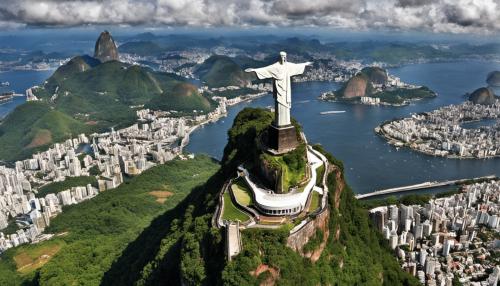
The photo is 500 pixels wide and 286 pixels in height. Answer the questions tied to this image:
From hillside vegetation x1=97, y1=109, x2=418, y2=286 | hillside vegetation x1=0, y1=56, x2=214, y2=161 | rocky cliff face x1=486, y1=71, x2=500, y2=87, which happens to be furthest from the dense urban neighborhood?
rocky cliff face x1=486, y1=71, x2=500, y2=87

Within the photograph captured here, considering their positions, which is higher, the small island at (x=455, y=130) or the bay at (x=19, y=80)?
the bay at (x=19, y=80)

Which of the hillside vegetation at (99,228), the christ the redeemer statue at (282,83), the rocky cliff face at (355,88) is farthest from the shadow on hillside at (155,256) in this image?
the rocky cliff face at (355,88)

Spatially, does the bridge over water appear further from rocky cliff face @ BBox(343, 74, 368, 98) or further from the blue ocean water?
rocky cliff face @ BBox(343, 74, 368, 98)

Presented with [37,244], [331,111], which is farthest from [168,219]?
[331,111]

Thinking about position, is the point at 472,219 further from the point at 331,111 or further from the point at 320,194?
the point at 331,111

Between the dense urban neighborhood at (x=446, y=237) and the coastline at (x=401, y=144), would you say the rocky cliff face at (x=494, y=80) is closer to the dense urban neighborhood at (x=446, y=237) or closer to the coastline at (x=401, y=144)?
the coastline at (x=401, y=144)

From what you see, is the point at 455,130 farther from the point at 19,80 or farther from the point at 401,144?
the point at 19,80
